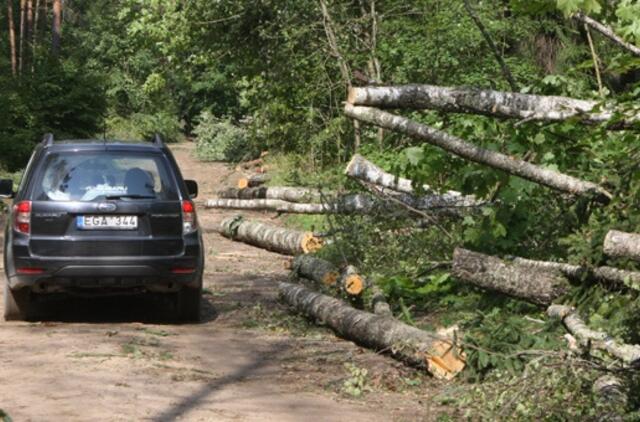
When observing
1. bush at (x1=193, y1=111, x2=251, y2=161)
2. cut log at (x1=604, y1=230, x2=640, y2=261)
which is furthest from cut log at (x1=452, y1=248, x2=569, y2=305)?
bush at (x1=193, y1=111, x2=251, y2=161)

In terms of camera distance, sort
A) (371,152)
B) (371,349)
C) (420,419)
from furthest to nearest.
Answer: (371,152), (371,349), (420,419)

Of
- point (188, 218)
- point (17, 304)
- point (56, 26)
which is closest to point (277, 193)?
point (188, 218)

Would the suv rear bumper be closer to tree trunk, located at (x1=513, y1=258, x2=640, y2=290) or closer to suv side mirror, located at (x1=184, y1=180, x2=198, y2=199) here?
suv side mirror, located at (x1=184, y1=180, x2=198, y2=199)

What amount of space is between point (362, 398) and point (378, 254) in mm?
5462

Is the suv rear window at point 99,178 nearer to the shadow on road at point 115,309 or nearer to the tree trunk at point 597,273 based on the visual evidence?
the shadow on road at point 115,309

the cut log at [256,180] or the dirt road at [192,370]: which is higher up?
the dirt road at [192,370]

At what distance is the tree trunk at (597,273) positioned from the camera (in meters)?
9.16

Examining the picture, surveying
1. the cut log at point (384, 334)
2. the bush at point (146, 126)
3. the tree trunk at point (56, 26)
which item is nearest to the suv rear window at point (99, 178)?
the cut log at point (384, 334)

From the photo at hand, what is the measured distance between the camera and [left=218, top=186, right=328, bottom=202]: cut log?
22595 millimetres

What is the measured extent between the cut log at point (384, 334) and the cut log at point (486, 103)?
1864mm

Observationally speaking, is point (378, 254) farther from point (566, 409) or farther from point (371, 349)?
point (566, 409)

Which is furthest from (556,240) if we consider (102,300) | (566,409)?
(102,300)

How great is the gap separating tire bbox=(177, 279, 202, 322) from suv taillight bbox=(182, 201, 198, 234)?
0.57 m

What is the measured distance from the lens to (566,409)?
25.4ft
